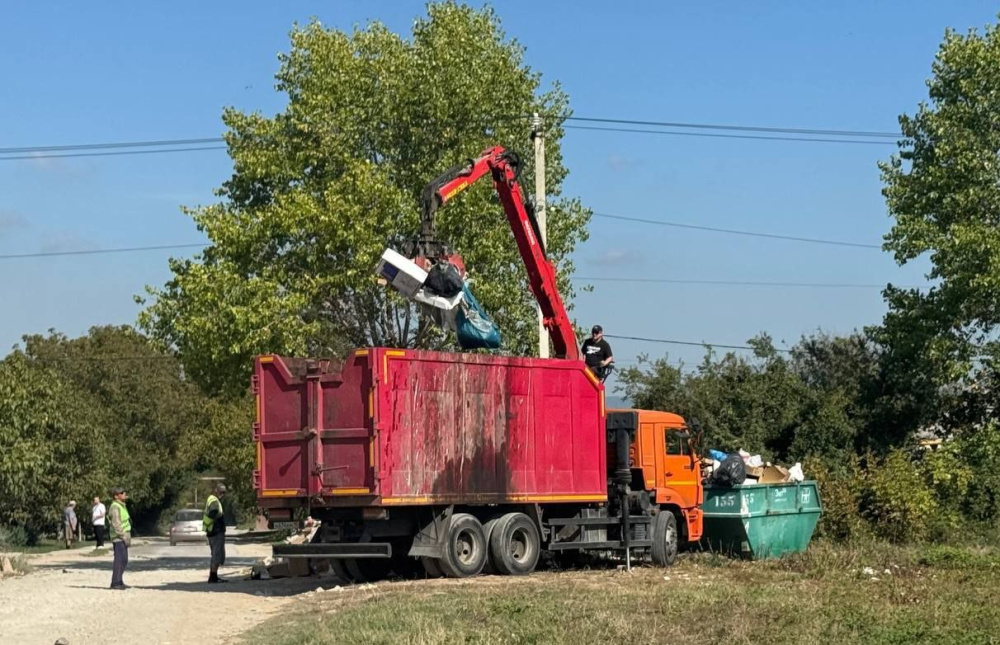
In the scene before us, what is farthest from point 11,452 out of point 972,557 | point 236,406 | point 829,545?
point 972,557

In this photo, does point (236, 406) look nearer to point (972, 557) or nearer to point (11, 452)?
point (11, 452)

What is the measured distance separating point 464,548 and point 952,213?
740 inches

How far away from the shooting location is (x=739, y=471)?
2306cm

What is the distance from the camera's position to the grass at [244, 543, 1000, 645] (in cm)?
1278

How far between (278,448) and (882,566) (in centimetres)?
933

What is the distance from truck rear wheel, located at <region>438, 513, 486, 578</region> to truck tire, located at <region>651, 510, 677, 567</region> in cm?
338

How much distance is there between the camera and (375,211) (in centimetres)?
2777

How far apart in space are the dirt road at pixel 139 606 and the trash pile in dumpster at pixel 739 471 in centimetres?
693

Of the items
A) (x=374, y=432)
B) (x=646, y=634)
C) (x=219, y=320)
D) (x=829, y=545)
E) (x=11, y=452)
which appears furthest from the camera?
(x=11, y=452)

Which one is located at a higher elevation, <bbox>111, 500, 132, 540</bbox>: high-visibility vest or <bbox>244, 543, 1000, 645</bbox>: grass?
<bbox>111, 500, 132, 540</bbox>: high-visibility vest

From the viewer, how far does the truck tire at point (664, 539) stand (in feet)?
71.7

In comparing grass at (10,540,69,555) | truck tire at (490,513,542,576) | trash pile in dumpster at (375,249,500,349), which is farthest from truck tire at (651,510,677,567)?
grass at (10,540,69,555)

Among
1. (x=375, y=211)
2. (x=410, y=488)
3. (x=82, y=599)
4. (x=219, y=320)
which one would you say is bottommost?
(x=82, y=599)

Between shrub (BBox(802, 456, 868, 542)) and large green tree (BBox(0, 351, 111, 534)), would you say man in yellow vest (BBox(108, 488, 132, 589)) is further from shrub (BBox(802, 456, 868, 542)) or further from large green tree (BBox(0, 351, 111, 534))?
large green tree (BBox(0, 351, 111, 534))
